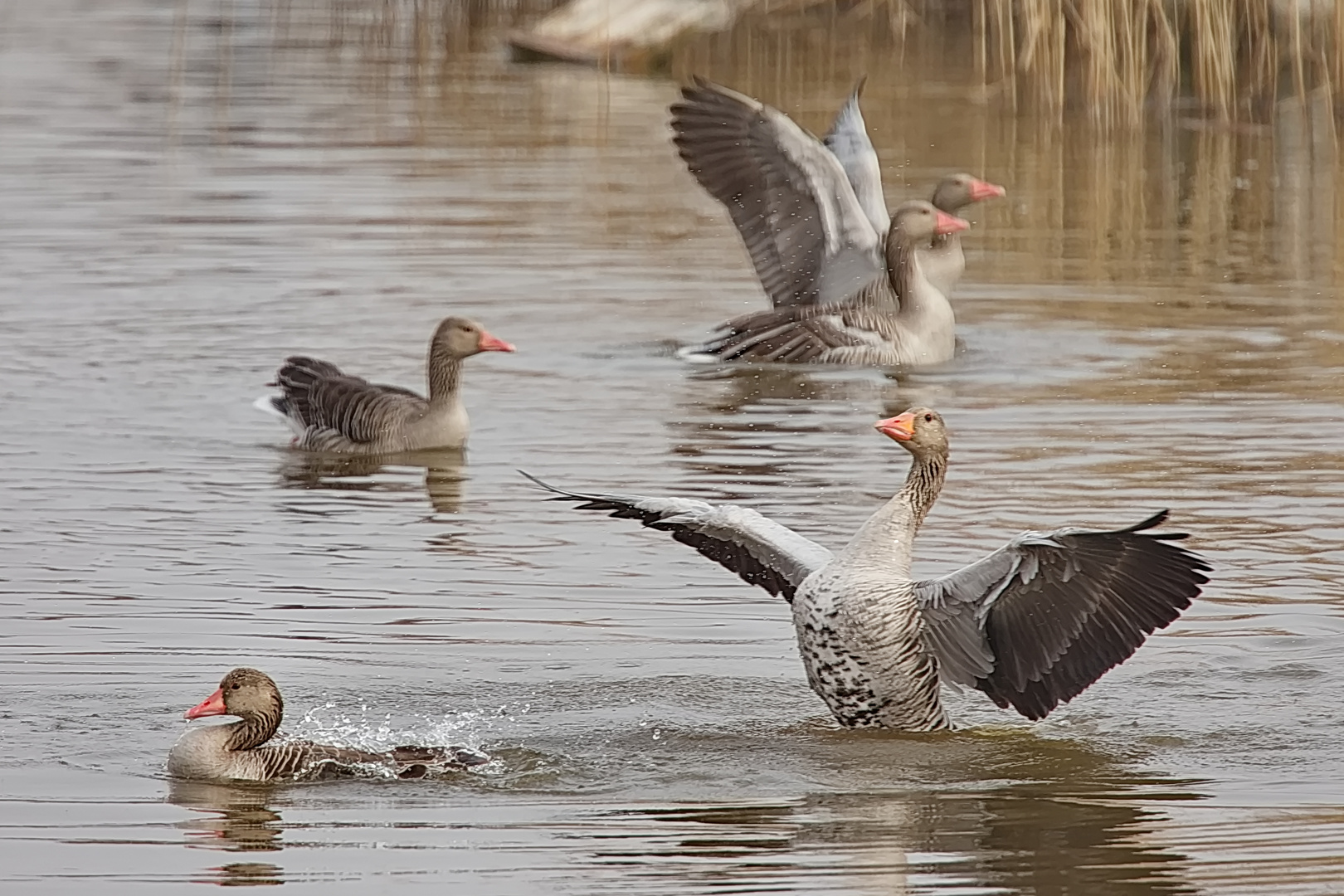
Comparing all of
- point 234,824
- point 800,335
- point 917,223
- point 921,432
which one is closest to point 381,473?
point 800,335

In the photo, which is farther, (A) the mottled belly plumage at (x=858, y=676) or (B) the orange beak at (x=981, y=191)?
(B) the orange beak at (x=981, y=191)

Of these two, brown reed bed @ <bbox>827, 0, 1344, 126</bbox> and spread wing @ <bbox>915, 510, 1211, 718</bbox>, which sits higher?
brown reed bed @ <bbox>827, 0, 1344, 126</bbox>

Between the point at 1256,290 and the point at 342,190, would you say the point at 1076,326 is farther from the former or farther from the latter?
the point at 342,190

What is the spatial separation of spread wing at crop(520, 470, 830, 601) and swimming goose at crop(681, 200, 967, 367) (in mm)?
6005

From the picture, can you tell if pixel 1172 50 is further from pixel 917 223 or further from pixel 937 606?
pixel 937 606

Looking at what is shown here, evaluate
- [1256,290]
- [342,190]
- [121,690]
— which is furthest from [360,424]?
[342,190]

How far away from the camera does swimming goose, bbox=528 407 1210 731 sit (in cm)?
686

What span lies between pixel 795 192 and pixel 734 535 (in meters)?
6.64

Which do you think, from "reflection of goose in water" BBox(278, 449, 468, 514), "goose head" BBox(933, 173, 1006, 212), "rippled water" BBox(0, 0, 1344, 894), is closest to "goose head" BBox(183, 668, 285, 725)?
"rippled water" BBox(0, 0, 1344, 894)

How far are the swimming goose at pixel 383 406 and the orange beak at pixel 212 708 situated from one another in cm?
467

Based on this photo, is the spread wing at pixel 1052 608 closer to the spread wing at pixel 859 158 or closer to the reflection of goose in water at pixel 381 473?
the reflection of goose in water at pixel 381 473

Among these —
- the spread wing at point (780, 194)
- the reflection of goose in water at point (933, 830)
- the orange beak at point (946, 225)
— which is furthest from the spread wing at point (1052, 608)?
the orange beak at point (946, 225)

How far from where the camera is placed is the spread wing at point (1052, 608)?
6.76 meters

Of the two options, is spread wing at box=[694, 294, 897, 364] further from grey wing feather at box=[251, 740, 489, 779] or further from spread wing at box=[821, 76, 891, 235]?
grey wing feather at box=[251, 740, 489, 779]
